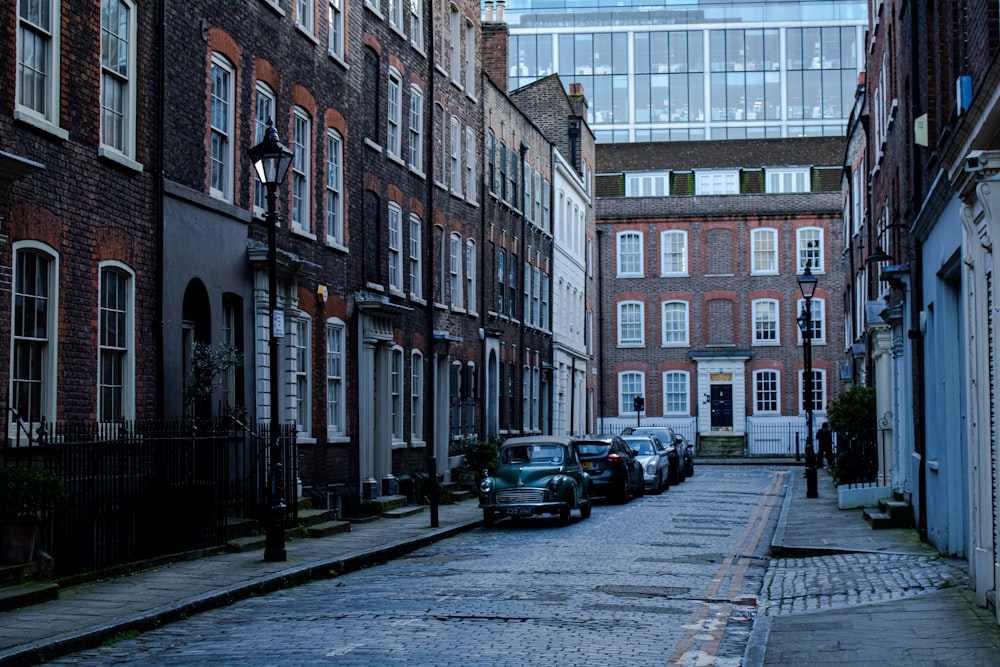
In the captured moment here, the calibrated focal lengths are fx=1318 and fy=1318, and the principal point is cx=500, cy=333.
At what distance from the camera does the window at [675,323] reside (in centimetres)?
6519

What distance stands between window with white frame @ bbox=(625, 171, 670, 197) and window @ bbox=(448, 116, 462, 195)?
3478cm

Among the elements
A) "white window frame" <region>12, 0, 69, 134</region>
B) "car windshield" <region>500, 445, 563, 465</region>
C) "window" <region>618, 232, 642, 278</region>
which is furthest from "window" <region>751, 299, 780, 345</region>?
"white window frame" <region>12, 0, 69, 134</region>

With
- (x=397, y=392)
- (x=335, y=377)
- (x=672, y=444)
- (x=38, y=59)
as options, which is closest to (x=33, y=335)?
(x=38, y=59)

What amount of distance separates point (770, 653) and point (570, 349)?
136 feet

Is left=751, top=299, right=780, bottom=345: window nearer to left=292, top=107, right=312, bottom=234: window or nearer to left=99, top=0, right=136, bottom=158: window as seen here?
left=292, top=107, right=312, bottom=234: window

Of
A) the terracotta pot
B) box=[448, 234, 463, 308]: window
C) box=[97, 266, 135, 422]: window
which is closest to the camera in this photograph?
the terracotta pot

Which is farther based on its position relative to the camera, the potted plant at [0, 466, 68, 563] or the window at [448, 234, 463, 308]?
the window at [448, 234, 463, 308]

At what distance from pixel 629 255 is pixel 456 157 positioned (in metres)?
32.4

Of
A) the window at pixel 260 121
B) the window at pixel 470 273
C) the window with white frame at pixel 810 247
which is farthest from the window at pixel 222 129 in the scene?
the window with white frame at pixel 810 247

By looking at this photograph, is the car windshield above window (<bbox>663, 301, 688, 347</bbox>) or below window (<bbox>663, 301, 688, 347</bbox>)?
below

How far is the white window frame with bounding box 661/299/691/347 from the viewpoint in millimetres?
65188

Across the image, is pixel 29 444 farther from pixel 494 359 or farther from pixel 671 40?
pixel 671 40

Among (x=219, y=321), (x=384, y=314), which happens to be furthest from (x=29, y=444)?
(x=384, y=314)

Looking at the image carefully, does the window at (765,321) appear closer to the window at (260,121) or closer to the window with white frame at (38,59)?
the window at (260,121)
